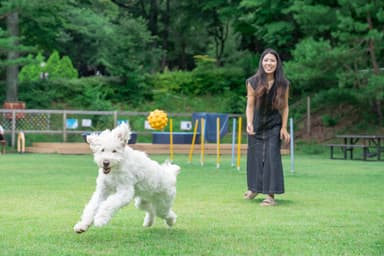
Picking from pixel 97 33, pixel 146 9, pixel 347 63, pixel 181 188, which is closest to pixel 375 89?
pixel 347 63

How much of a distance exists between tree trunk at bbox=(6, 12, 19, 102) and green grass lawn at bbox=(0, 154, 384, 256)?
16.4 metres

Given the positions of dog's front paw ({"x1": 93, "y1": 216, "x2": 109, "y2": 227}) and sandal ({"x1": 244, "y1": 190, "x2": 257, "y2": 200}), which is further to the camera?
sandal ({"x1": 244, "y1": 190, "x2": 257, "y2": 200})

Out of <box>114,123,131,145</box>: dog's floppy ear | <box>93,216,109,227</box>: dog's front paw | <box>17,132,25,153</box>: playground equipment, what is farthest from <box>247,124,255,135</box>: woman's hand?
<box>17,132,25,153</box>: playground equipment

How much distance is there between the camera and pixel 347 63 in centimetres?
2747

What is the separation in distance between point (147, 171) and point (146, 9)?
40.3 metres

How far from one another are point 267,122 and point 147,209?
310 cm

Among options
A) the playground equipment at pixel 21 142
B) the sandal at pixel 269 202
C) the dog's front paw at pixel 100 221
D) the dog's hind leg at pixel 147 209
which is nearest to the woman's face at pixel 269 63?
the sandal at pixel 269 202

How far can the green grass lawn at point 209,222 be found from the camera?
605cm

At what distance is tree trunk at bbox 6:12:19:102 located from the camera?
2897 cm

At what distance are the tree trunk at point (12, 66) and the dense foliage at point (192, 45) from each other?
0.13 feet

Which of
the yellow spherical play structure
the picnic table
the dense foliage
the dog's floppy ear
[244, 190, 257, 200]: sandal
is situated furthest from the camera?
the dense foliage

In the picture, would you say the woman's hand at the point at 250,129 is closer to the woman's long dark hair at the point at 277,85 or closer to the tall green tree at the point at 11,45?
the woman's long dark hair at the point at 277,85

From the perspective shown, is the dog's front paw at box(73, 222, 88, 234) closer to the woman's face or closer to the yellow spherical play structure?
the woman's face

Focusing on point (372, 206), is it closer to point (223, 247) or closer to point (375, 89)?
point (223, 247)
